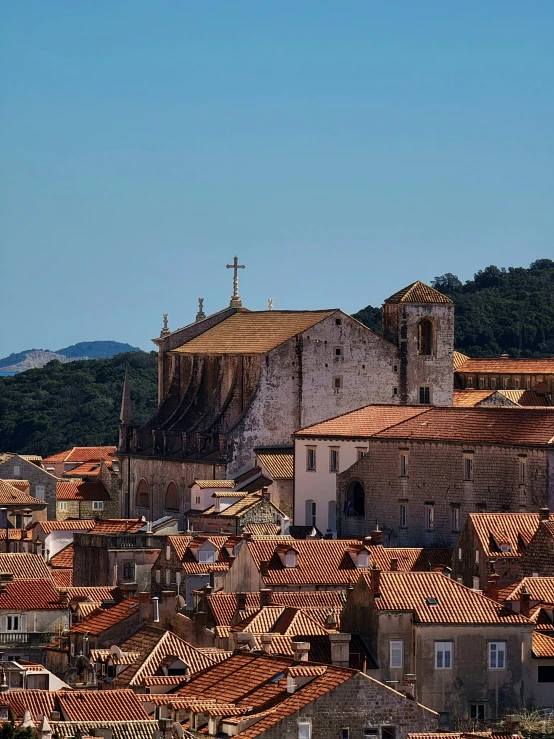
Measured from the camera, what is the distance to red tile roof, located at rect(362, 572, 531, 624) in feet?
194

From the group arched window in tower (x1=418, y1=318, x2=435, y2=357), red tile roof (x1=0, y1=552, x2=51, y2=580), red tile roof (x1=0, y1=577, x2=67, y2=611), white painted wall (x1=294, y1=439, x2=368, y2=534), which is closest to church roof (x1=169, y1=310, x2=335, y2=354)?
arched window in tower (x1=418, y1=318, x2=435, y2=357)

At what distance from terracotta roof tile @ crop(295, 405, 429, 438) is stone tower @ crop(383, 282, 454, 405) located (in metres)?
A: 8.54

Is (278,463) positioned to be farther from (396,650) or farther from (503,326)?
(503,326)

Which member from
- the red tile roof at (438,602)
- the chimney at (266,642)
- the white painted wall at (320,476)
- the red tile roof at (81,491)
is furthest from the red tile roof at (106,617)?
the red tile roof at (81,491)

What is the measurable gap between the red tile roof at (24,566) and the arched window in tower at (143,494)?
31220 mm

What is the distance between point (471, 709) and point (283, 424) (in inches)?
1993

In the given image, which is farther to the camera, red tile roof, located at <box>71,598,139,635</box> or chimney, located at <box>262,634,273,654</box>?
red tile roof, located at <box>71,598,139,635</box>

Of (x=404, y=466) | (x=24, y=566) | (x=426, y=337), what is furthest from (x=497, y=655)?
(x=426, y=337)

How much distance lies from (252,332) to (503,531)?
40.5m

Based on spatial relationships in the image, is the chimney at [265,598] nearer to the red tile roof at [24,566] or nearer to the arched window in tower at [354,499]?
the red tile roof at [24,566]

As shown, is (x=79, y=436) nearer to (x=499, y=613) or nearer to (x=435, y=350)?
(x=435, y=350)

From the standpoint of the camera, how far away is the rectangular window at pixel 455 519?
8844cm

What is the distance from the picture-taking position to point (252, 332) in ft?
377

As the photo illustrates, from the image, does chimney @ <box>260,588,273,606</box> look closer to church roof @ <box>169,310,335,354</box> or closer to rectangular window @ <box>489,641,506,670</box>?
rectangular window @ <box>489,641,506,670</box>
